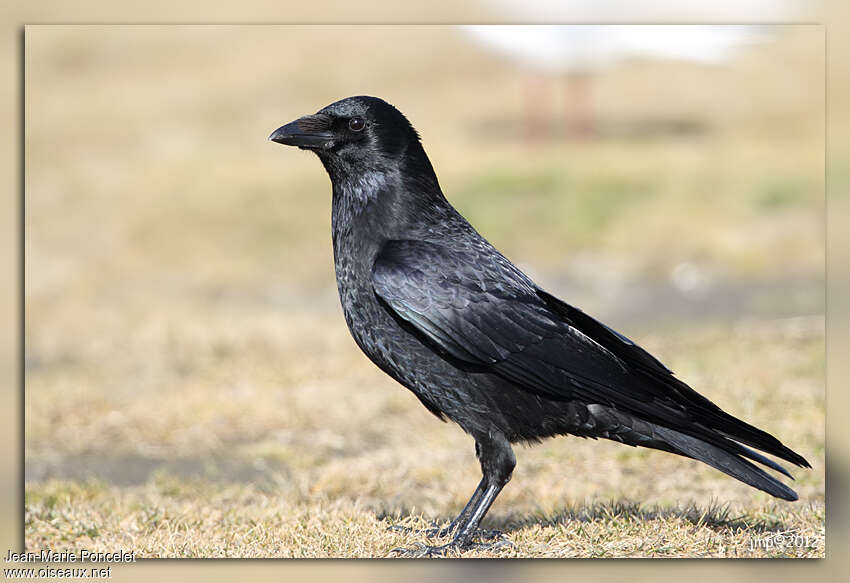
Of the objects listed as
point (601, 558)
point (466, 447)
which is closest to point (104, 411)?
point (466, 447)

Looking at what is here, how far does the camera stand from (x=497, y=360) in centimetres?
347

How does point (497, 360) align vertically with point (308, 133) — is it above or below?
below

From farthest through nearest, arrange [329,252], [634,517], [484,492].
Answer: [329,252], [634,517], [484,492]

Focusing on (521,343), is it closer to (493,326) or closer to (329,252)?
(493,326)

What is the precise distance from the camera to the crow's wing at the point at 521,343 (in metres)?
3.46

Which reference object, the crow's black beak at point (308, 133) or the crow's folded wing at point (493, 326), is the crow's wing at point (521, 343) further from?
the crow's black beak at point (308, 133)

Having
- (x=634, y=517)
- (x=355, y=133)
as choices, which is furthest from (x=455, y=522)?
(x=355, y=133)

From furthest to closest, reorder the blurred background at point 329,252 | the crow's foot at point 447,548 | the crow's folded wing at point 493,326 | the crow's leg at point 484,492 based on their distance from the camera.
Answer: the blurred background at point 329,252 → the crow's foot at point 447,548 → the crow's leg at point 484,492 → the crow's folded wing at point 493,326

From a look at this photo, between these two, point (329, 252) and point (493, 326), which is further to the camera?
point (329, 252)

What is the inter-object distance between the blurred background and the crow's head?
1.58 meters

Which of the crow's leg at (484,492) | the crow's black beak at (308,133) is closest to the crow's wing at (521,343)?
the crow's leg at (484,492)

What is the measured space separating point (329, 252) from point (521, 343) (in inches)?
300

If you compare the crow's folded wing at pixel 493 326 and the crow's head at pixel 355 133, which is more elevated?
the crow's head at pixel 355 133

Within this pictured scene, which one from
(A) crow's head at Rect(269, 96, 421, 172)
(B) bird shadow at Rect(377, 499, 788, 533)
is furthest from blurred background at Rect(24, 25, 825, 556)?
(A) crow's head at Rect(269, 96, 421, 172)
